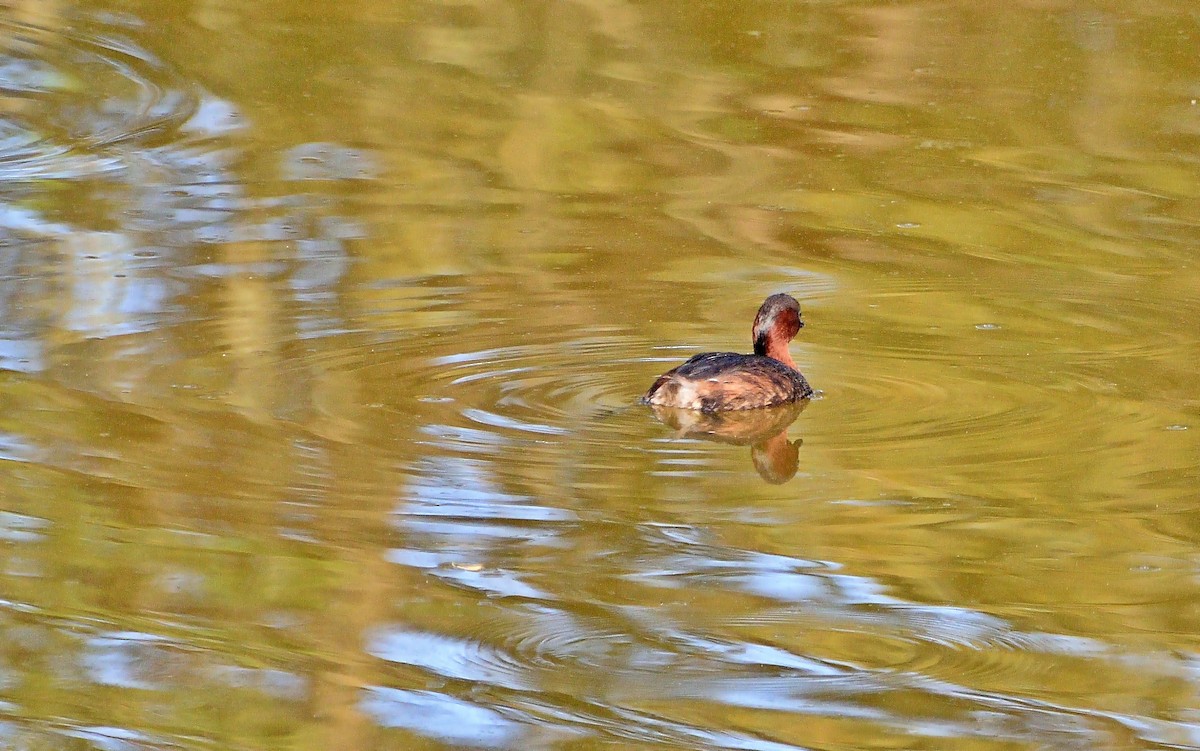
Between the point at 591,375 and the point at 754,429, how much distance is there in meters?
0.83

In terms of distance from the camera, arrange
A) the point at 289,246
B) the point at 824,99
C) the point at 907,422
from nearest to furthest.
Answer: the point at 907,422 < the point at 289,246 < the point at 824,99

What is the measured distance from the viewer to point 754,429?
27.5 ft

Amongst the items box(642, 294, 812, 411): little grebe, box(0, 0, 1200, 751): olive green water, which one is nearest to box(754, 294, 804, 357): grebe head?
box(642, 294, 812, 411): little grebe

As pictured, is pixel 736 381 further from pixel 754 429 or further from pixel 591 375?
pixel 591 375

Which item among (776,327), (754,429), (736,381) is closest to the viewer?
(754,429)

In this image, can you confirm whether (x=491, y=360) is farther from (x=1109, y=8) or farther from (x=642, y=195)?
(x=1109, y=8)

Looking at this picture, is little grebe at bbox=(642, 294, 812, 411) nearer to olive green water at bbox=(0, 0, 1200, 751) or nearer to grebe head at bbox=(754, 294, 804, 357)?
grebe head at bbox=(754, 294, 804, 357)

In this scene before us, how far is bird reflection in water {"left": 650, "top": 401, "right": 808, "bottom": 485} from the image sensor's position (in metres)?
7.89

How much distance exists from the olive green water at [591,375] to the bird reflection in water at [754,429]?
3cm

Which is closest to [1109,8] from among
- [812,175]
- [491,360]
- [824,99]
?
[824,99]

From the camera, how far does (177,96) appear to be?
14492 mm

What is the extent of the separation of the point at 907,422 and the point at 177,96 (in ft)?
26.2

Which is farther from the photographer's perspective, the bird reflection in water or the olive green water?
the bird reflection in water

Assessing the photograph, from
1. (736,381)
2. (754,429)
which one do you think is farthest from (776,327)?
(754,429)
